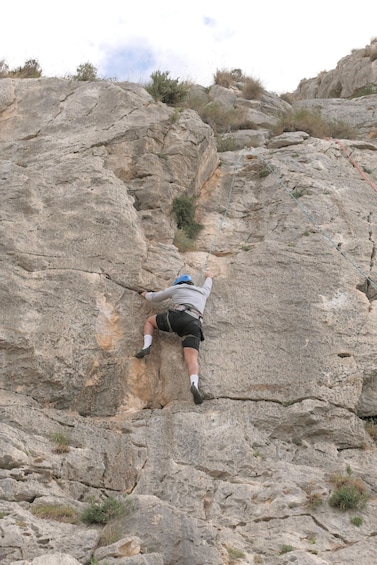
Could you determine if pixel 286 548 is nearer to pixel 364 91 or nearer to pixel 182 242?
pixel 182 242

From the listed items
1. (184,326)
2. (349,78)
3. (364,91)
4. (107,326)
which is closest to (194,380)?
(184,326)

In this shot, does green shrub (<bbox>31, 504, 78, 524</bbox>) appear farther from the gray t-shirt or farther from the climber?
the gray t-shirt

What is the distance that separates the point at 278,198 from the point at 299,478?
614cm

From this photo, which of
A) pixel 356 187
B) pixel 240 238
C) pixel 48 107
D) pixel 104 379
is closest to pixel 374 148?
pixel 356 187

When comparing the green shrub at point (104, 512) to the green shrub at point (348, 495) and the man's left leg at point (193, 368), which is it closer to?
the man's left leg at point (193, 368)

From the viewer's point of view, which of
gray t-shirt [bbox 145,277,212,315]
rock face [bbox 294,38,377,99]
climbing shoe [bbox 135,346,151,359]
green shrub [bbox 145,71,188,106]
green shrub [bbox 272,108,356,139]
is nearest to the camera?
climbing shoe [bbox 135,346,151,359]

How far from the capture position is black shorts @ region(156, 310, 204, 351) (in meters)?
8.58

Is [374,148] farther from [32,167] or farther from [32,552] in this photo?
[32,552]

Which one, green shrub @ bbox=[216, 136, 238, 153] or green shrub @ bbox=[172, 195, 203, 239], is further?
green shrub @ bbox=[216, 136, 238, 153]

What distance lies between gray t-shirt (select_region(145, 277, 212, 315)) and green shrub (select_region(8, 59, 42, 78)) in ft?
27.4

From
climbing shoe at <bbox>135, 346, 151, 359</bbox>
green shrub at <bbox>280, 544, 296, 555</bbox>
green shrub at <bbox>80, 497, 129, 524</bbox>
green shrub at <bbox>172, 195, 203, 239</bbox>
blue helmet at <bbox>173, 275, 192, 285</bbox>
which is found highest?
green shrub at <bbox>172, 195, 203, 239</bbox>

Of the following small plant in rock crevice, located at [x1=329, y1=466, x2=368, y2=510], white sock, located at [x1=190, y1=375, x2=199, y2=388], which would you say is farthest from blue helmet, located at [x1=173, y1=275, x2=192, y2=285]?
small plant in rock crevice, located at [x1=329, y1=466, x2=368, y2=510]

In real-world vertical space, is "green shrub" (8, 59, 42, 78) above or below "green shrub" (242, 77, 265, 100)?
below

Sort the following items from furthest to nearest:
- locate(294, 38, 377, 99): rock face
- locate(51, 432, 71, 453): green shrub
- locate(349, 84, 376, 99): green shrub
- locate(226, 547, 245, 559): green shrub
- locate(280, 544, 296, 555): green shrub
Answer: locate(294, 38, 377, 99): rock face, locate(349, 84, 376, 99): green shrub, locate(51, 432, 71, 453): green shrub, locate(280, 544, 296, 555): green shrub, locate(226, 547, 245, 559): green shrub
